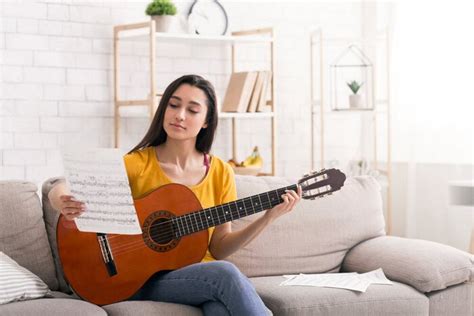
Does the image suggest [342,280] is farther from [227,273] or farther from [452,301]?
[227,273]

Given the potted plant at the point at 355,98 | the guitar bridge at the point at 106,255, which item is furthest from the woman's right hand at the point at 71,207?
the potted plant at the point at 355,98

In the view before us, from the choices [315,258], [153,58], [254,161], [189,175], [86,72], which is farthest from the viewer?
[254,161]

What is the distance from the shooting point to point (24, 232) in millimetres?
3139

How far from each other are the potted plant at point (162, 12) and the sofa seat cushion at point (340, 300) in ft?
5.92

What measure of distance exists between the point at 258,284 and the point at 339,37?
2.55 m

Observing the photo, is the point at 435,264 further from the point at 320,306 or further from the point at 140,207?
the point at 140,207

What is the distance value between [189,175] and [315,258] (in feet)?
2.29

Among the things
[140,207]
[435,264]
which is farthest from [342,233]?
[140,207]

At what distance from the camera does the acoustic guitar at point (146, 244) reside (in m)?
2.96

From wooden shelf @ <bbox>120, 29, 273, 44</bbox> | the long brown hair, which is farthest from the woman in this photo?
wooden shelf @ <bbox>120, 29, 273, 44</bbox>

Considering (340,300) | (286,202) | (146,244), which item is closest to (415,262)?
(340,300)

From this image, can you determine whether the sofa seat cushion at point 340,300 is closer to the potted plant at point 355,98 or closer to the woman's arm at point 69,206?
the woman's arm at point 69,206

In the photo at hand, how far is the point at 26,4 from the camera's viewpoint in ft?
14.7

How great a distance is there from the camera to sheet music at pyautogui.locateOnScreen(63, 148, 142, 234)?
111 inches
